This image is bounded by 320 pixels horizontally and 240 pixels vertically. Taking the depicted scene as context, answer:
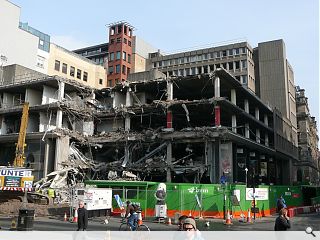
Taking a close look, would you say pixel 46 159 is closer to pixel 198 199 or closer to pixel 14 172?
pixel 14 172

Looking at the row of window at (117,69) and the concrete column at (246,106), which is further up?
the row of window at (117,69)

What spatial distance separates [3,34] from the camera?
64.3 metres

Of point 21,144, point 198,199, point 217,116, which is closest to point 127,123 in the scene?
point 217,116

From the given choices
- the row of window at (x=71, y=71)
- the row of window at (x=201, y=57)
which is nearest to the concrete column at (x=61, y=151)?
the row of window at (x=71, y=71)

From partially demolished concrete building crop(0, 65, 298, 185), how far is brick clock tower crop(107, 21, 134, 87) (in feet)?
110

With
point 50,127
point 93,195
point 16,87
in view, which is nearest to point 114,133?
point 50,127

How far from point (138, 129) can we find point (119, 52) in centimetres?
4053

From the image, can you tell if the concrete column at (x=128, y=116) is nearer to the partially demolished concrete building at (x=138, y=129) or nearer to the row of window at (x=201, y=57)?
the partially demolished concrete building at (x=138, y=129)

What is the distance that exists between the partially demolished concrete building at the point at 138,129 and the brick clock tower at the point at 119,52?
1321 inches

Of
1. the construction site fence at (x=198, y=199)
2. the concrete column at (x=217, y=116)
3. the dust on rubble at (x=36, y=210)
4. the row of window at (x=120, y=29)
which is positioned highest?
the row of window at (x=120, y=29)

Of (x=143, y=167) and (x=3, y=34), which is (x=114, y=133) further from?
(x=3, y=34)

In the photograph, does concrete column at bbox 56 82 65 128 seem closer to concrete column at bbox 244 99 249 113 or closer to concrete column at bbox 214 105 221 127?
concrete column at bbox 214 105 221 127

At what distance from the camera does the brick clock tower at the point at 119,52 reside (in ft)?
287

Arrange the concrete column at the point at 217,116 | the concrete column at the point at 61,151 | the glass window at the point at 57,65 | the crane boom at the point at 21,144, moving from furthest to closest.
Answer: the glass window at the point at 57,65
the concrete column at the point at 61,151
the crane boom at the point at 21,144
the concrete column at the point at 217,116
